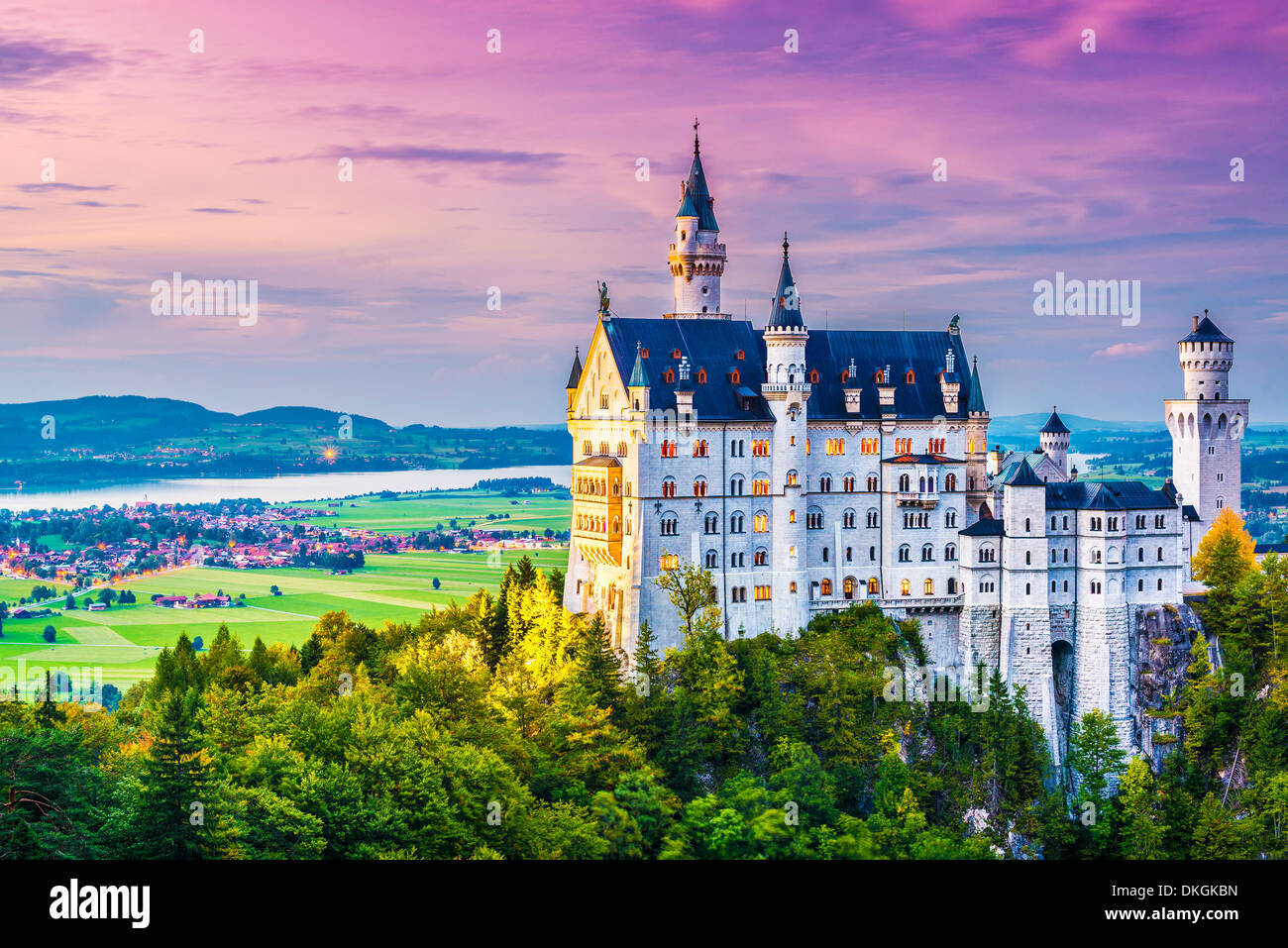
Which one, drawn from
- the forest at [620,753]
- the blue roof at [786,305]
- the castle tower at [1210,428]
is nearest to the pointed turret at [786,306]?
the blue roof at [786,305]

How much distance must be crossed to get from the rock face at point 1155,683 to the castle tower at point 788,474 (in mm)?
21904

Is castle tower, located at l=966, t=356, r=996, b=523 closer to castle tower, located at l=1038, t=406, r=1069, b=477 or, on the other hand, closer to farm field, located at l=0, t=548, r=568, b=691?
castle tower, located at l=1038, t=406, r=1069, b=477

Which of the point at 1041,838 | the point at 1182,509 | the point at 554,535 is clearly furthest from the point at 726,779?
the point at 554,535

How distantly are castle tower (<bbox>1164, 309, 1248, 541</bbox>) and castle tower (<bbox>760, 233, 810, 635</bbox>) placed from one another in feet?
107

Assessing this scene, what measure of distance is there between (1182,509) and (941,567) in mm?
20866

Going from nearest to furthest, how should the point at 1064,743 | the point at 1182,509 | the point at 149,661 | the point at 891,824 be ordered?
the point at 891,824
the point at 1064,743
the point at 1182,509
the point at 149,661

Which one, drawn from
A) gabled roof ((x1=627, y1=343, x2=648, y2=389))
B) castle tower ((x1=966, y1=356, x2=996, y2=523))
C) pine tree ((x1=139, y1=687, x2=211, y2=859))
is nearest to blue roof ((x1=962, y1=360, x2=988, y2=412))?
castle tower ((x1=966, y1=356, x2=996, y2=523))

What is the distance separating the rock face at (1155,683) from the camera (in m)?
88.2

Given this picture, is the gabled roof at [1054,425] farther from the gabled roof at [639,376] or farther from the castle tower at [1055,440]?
the gabled roof at [639,376]

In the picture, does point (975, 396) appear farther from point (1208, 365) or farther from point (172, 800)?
point (172, 800)

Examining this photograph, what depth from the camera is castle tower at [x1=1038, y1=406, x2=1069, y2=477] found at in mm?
93044

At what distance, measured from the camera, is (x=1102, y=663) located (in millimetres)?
87312

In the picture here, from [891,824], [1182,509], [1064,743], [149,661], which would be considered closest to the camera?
[891,824]
